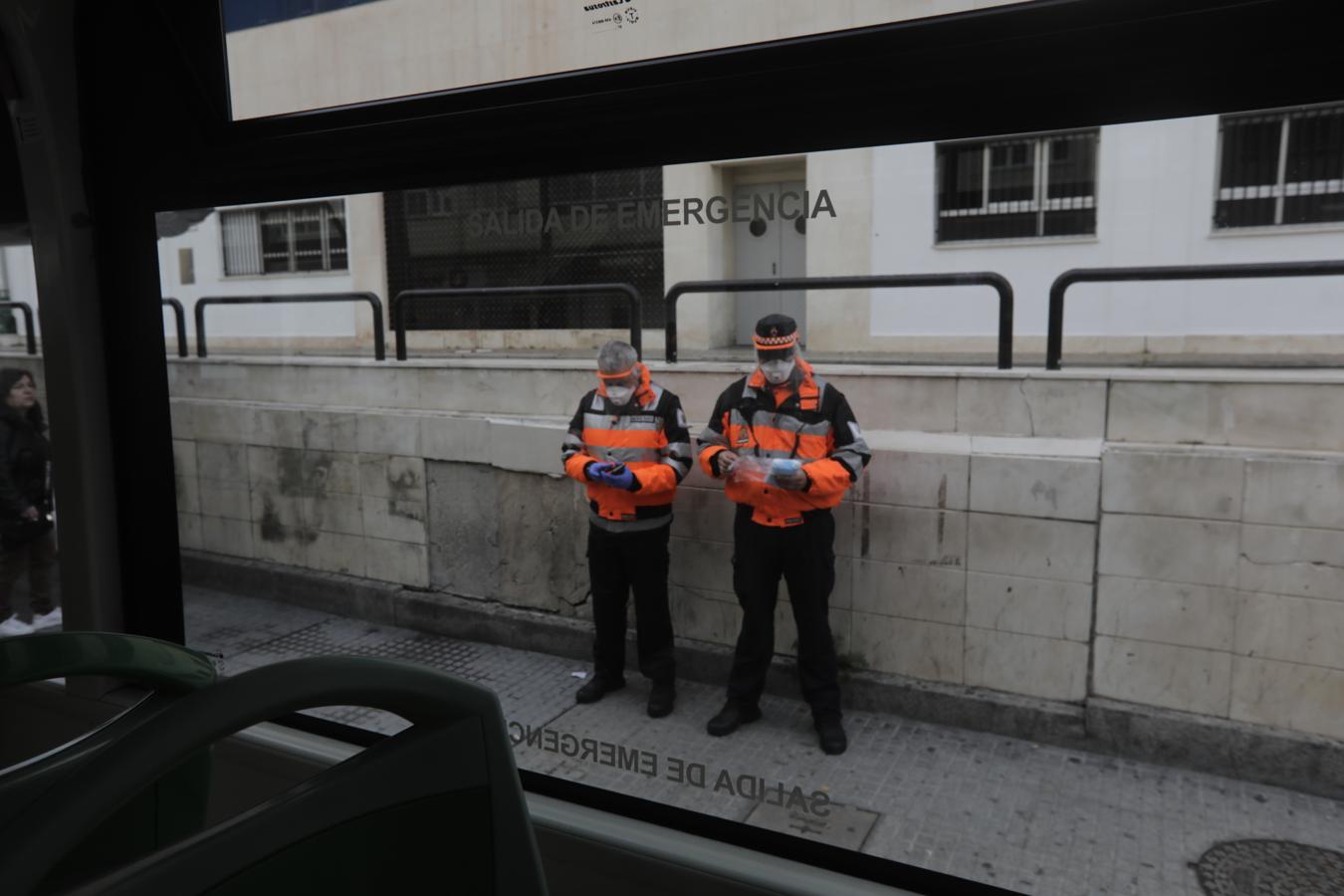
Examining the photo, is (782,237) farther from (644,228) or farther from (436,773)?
(436,773)

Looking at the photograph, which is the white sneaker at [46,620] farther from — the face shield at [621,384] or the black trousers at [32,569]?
the face shield at [621,384]

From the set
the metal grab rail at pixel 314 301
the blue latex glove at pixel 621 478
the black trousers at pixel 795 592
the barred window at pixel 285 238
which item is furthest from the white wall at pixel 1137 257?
the metal grab rail at pixel 314 301

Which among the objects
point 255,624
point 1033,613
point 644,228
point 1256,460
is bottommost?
point 255,624

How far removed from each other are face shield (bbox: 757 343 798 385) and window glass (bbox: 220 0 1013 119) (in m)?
2.03

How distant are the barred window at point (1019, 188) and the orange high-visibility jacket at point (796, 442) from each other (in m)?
0.85

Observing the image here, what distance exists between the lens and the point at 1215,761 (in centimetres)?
354

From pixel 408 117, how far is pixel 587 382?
9.23 feet

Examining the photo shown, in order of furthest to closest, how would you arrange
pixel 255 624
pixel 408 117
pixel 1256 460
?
pixel 255 624 → pixel 1256 460 → pixel 408 117

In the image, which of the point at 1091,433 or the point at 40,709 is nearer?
the point at 40,709

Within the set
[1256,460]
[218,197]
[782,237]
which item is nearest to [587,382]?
[782,237]

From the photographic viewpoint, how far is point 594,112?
1.96 metres

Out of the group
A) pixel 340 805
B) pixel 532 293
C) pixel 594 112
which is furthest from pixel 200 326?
pixel 340 805

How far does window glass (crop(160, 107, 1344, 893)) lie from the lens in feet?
10.4

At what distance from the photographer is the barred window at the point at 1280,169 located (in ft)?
9.32
